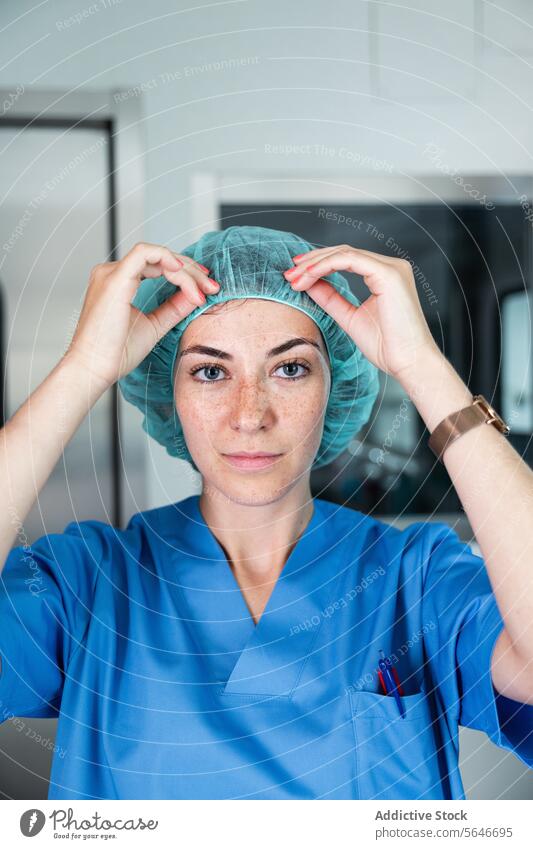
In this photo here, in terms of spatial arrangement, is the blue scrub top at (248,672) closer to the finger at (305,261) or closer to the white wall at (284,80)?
the finger at (305,261)

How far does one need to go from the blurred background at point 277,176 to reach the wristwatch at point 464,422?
0.63 meters

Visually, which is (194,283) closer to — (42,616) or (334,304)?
(334,304)

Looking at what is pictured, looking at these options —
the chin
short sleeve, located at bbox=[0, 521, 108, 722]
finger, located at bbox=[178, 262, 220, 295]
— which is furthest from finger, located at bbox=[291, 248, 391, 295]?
short sleeve, located at bbox=[0, 521, 108, 722]

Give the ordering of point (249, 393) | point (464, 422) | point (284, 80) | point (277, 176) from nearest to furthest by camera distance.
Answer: point (464, 422) → point (249, 393) → point (284, 80) → point (277, 176)

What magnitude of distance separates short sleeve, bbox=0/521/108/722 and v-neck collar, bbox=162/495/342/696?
112mm

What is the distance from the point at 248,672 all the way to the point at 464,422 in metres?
0.35

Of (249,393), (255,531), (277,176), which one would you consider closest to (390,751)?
(255,531)

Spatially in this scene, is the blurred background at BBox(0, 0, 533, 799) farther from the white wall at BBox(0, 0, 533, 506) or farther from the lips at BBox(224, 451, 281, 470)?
the lips at BBox(224, 451, 281, 470)

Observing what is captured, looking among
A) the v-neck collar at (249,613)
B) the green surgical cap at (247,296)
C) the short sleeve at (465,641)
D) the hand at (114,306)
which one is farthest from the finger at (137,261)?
the short sleeve at (465,641)

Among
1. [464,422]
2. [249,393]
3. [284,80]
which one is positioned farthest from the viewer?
[284,80]

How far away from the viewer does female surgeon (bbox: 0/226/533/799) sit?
726mm

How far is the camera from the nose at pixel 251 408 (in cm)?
81

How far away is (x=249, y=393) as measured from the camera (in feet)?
2.66

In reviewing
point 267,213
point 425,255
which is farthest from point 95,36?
point 425,255
